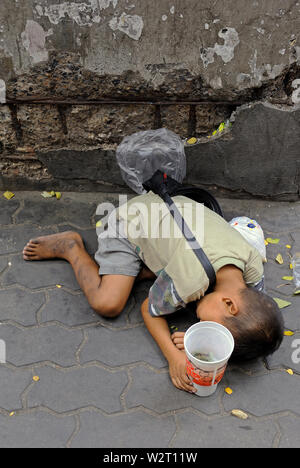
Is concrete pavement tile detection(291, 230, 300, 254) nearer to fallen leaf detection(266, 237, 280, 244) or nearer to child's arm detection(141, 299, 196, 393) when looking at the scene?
fallen leaf detection(266, 237, 280, 244)

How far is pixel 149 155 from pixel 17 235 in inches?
47.0

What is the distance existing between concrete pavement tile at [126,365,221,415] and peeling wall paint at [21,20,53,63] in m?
2.22

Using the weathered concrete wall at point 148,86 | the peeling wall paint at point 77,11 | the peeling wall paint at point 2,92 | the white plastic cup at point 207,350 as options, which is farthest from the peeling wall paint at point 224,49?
the white plastic cup at point 207,350

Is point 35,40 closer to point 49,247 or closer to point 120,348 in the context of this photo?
point 49,247

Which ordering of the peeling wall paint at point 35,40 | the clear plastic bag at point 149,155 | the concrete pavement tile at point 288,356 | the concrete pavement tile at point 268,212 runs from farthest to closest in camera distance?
1. the concrete pavement tile at point 268,212
2. the clear plastic bag at point 149,155
3. the peeling wall paint at point 35,40
4. the concrete pavement tile at point 288,356

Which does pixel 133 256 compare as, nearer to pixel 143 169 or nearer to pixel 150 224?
pixel 150 224

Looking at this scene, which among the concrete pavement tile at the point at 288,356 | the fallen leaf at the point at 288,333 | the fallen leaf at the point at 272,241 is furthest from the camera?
the fallen leaf at the point at 272,241

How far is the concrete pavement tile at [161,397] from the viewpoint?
2441mm

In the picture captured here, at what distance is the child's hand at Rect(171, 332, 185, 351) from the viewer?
259 centimetres

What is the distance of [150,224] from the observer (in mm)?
2854

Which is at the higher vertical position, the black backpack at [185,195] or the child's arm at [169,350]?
the black backpack at [185,195]

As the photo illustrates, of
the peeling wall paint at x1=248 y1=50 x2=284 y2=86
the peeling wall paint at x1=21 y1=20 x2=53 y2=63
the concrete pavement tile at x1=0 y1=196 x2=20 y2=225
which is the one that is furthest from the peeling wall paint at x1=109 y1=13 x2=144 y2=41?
the concrete pavement tile at x1=0 y1=196 x2=20 y2=225

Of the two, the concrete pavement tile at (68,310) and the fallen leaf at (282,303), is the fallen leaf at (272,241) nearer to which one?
the fallen leaf at (282,303)

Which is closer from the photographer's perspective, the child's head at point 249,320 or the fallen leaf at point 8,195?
the child's head at point 249,320
